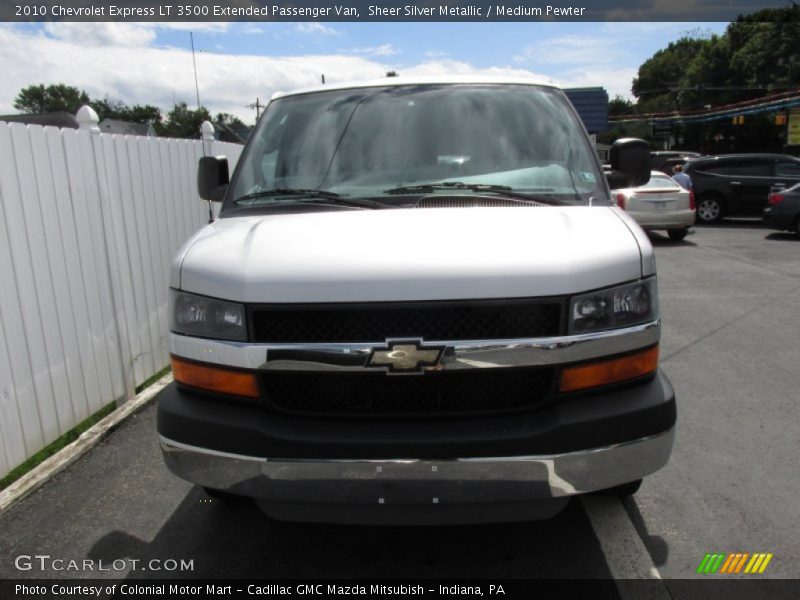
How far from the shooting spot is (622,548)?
2998 mm

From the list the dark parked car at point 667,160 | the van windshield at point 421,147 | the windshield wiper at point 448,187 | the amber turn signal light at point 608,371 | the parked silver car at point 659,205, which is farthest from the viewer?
the dark parked car at point 667,160

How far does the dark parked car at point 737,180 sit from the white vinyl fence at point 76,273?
15.4 meters

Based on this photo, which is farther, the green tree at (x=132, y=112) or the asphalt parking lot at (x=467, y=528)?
the green tree at (x=132, y=112)

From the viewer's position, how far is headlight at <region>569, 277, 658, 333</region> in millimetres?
2393

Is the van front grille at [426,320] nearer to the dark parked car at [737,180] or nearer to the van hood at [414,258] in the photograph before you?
the van hood at [414,258]

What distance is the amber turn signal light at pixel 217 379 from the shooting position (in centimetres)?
249

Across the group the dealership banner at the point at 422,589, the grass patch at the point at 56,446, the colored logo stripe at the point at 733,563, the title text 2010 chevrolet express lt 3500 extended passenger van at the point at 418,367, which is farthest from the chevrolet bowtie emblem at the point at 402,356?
the grass patch at the point at 56,446

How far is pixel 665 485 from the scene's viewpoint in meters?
3.58

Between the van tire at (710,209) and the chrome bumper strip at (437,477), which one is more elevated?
the chrome bumper strip at (437,477)

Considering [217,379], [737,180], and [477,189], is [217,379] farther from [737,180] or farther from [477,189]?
[737,180]

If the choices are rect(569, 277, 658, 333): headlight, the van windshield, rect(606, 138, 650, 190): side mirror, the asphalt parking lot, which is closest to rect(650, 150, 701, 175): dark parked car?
rect(606, 138, 650, 190): side mirror

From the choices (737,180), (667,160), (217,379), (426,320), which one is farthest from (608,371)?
(667,160)

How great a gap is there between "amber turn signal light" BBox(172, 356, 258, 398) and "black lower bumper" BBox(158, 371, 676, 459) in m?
0.07

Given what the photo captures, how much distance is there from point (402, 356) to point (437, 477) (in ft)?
1.42
